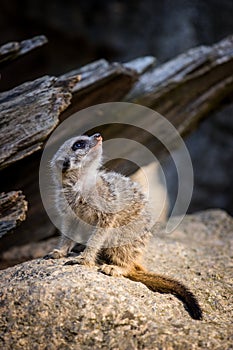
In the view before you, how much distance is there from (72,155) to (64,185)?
0.63 ft

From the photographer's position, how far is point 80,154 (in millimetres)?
3033

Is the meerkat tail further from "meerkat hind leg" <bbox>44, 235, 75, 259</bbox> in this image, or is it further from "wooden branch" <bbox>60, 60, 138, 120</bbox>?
"wooden branch" <bbox>60, 60, 138, 120</bbox>

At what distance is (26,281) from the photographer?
254 centimetres

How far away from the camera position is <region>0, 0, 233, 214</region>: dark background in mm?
6703

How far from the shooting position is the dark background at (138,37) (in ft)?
22.0

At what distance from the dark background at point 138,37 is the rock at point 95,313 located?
390cm

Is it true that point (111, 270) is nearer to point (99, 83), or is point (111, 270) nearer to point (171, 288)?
point (171, 288)

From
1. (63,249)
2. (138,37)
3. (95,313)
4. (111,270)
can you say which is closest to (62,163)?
(63,249)

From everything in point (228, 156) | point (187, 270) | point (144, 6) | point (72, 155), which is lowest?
point (228, 156)

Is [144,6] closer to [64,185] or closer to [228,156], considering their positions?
[228,156]

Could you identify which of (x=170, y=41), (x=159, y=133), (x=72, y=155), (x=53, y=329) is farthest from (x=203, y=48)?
(x=53, y=329)

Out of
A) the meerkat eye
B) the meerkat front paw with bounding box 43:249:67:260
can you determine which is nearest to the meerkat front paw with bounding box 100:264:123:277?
the meerkat front paw with bounding box 43:249:67:260

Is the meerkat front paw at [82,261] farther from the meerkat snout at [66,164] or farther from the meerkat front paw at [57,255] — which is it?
the meerkat snout at [66,164]

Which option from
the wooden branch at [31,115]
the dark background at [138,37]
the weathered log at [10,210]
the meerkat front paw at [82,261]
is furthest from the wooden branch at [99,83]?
the dark background at [138,37]
